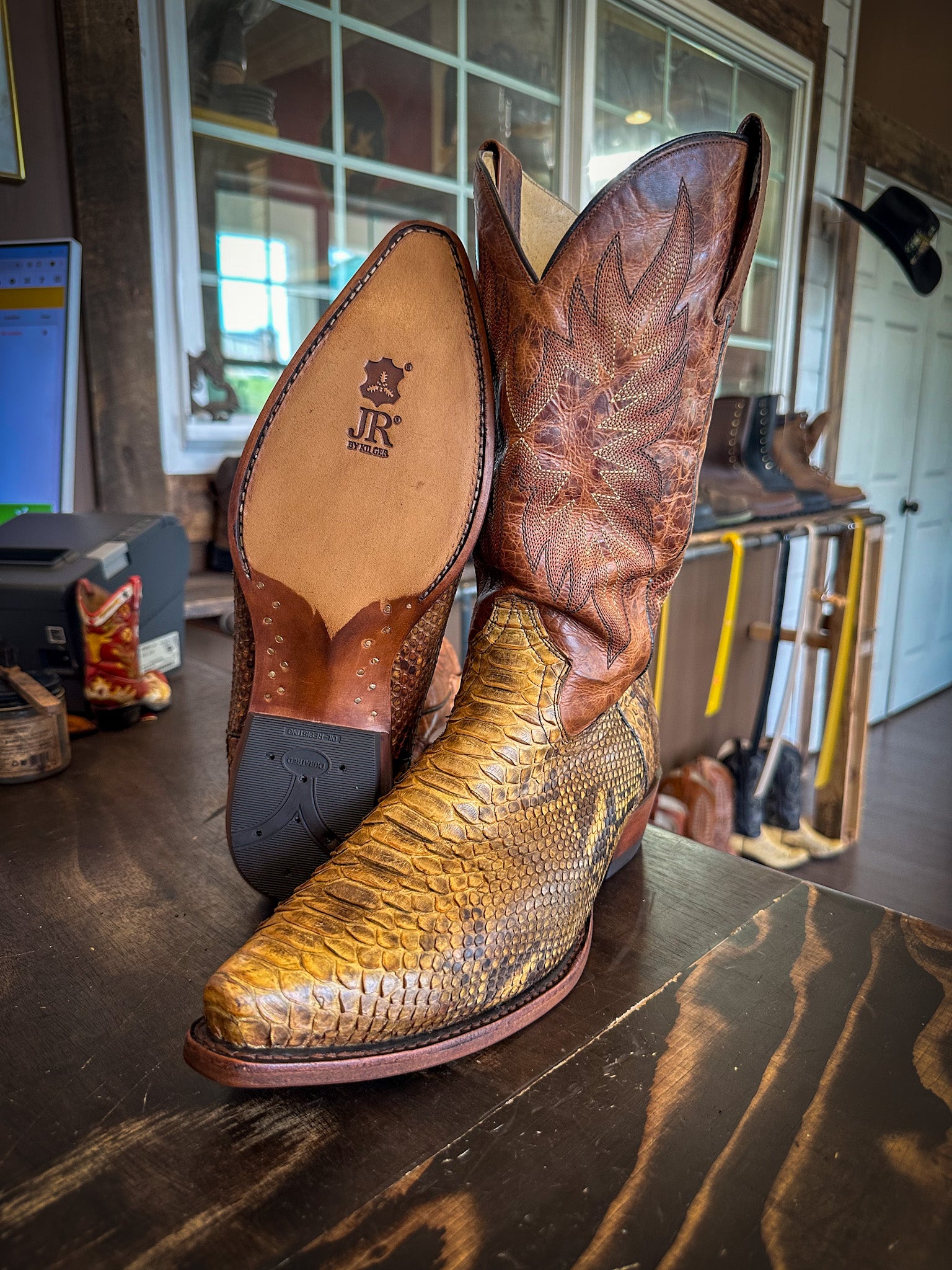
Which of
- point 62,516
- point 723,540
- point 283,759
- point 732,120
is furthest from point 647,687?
point 732,120

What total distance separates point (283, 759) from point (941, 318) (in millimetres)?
4454

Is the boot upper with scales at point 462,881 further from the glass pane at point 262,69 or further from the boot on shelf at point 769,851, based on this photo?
the boot on shelf at point 769,851

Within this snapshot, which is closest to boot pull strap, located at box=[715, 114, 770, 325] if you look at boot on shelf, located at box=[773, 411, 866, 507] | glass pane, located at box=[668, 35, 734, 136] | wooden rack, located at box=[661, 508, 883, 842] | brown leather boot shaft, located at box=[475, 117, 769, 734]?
brown leather boot shaft, located at box=[475, 117, 769, 734]

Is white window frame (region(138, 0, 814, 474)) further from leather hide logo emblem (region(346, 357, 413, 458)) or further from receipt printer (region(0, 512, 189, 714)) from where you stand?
leather hide logo emblem (region(346, 357, 413, 458))

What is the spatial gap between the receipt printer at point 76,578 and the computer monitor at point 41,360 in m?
0.07

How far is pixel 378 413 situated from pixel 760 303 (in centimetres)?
306

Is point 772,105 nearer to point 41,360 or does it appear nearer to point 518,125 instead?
point 518,125

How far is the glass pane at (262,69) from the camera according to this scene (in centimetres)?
159

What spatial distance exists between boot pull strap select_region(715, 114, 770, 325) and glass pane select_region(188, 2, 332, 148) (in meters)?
1.50

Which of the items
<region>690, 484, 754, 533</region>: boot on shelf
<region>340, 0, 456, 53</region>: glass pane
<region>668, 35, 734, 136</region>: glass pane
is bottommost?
<region>690, 484, 754, 533</region>: boot on shelf

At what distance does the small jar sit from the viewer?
74cm

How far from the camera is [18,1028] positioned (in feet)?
1.36

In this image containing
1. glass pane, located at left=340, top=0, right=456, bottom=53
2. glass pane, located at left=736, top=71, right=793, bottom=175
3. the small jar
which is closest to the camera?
the small jar

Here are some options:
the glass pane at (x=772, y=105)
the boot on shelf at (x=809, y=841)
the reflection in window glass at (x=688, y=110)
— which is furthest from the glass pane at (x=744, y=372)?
the boot on shelf at (x=809, y=841)
